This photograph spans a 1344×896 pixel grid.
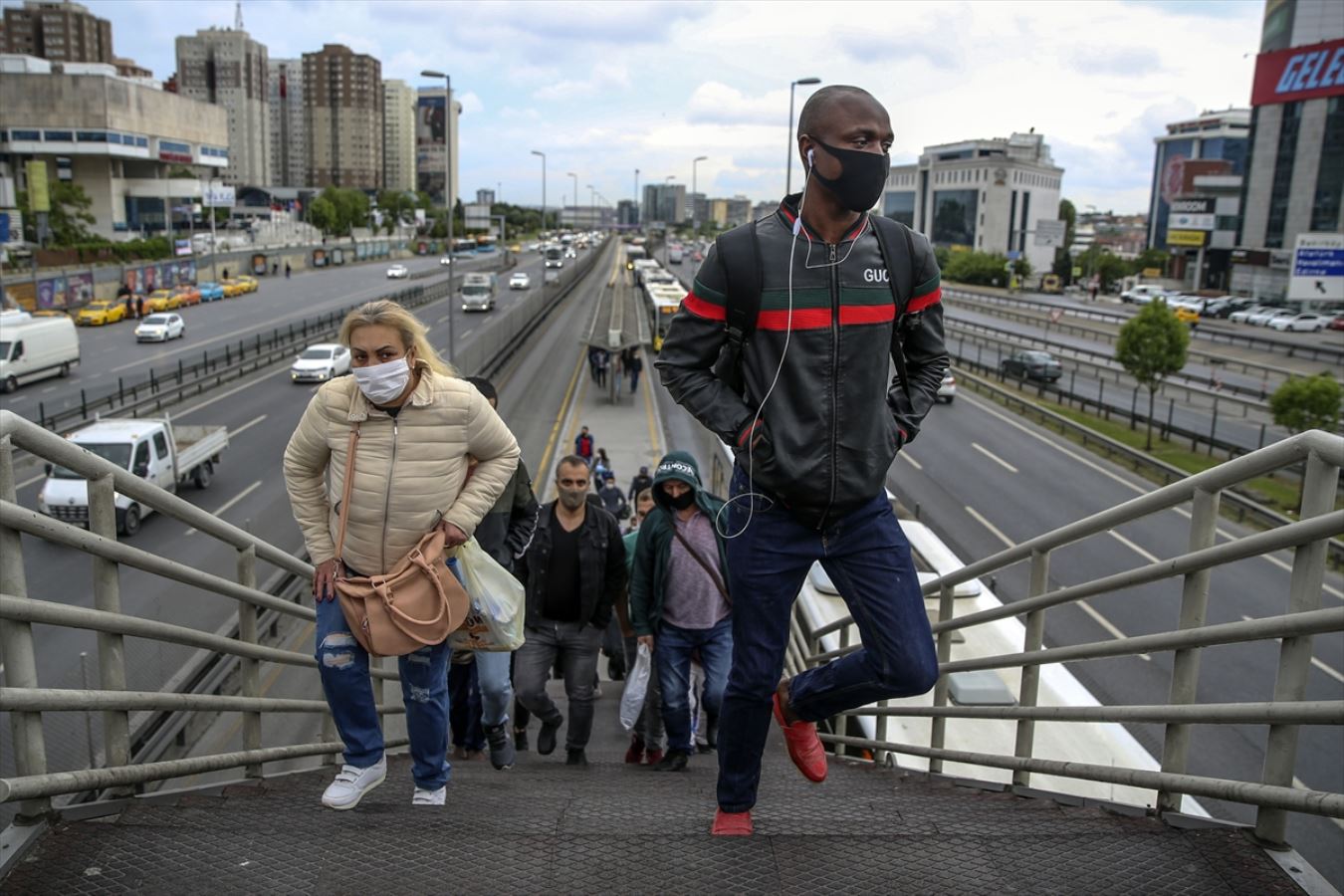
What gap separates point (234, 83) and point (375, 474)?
209621 millimetres

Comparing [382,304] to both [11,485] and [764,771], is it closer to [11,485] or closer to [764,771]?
[11,485]

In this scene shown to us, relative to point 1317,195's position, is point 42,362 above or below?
below

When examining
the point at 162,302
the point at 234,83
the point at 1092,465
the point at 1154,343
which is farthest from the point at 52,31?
the point at 1092,465

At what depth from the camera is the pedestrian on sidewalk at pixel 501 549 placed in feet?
16.3

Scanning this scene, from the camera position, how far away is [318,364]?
36500 millimetres

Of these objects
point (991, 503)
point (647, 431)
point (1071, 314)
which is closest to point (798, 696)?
point (991, 503)

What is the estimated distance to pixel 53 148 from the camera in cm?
7962

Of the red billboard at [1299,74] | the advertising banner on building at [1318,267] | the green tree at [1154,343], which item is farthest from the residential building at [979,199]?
the green tree at [1154,343]

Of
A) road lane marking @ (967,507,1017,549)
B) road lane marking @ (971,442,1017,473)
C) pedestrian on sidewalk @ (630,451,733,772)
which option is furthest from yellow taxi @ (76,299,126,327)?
pedestrian on sidewalk @ (630,451,733,772)

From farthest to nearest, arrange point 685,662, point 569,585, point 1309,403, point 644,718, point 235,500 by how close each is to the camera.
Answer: point 1309,403
point 235,500
point 644,718
point 569,585
point 685,662

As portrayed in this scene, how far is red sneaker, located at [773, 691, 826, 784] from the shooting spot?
364 centimetres

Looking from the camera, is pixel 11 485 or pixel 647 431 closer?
pixel 11 485

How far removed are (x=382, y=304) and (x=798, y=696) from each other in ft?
6.35

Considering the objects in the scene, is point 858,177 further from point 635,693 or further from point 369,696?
point 635,693
